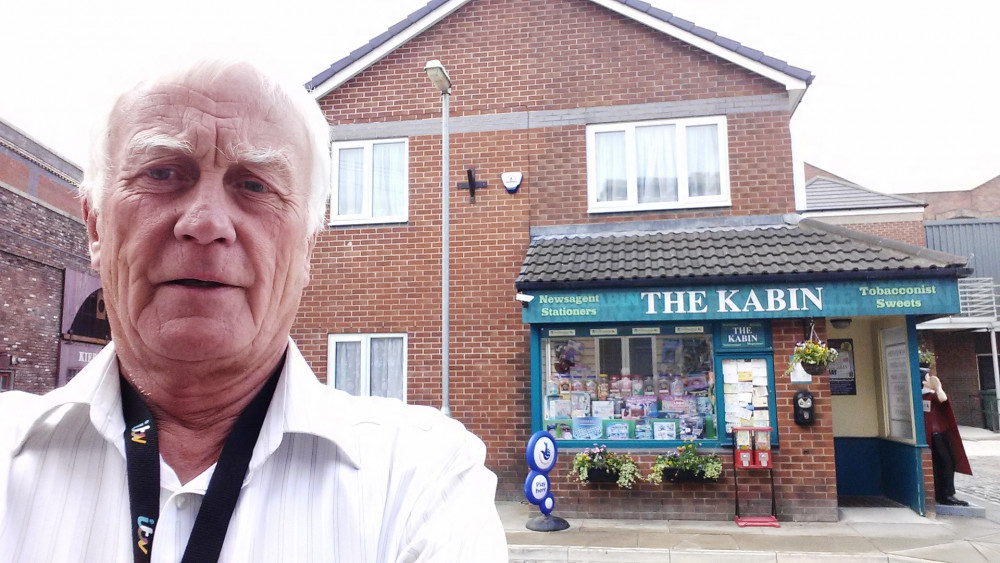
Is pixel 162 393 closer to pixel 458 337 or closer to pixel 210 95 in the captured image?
pixel 210 95

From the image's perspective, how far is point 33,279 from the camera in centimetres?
1788

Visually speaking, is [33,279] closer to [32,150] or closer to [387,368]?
[32,150]

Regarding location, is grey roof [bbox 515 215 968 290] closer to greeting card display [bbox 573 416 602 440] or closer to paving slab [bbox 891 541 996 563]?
greeting card display [bbox 573 416 602 440]

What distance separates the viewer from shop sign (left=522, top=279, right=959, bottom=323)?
361 inches

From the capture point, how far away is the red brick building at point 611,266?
9.69 meters

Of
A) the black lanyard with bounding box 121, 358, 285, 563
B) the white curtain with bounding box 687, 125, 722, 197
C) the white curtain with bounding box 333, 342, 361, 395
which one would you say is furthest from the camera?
the white curtain with bounding box 333, 342, 361, 395

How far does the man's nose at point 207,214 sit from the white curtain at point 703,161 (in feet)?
34.6

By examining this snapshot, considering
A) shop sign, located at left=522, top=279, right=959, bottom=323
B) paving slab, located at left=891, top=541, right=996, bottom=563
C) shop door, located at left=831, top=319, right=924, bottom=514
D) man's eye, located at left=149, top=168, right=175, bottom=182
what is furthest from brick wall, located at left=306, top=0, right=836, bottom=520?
man's eye, located at left=149, top=168, right=175, bottom=182

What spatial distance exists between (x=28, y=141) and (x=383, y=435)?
29.2 meters

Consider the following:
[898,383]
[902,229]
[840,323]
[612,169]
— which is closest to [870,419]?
[898,383]

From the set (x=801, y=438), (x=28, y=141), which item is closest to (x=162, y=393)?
(x=801, y=438)

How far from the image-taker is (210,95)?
1.32 meters

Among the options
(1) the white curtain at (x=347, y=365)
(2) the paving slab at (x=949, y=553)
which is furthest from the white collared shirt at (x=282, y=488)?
(1) the white curtain at (x=347, y=365)

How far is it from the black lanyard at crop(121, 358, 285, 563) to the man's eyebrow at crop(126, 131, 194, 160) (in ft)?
1.52
